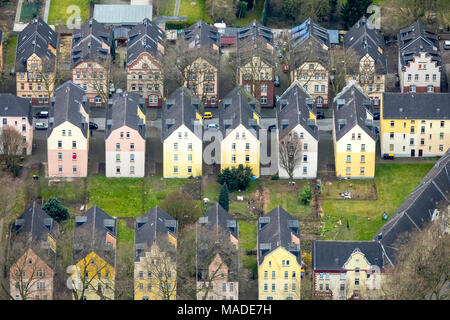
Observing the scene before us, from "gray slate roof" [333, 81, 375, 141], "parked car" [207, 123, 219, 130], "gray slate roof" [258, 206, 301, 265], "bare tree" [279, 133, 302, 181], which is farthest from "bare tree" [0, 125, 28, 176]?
"gray slate roof" [333, 81, 375, 141]

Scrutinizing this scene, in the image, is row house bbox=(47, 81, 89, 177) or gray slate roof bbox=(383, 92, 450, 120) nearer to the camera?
row house bbox=(47, 81, 89, 177)

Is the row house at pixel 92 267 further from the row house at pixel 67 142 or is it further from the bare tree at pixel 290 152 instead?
the bare tree at pixel 290 152

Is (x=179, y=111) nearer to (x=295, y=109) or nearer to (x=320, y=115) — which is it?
(x=295, y=109)

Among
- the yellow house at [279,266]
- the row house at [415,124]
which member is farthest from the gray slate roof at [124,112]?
the row house at [415,124]

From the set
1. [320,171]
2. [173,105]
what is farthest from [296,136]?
[173,105]

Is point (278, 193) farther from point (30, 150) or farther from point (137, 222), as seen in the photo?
point (30, 150)

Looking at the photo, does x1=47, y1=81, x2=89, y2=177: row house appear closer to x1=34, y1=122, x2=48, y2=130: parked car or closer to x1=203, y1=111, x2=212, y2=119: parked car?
x1=34, y1=122, x2=48, y2=130: parked car
